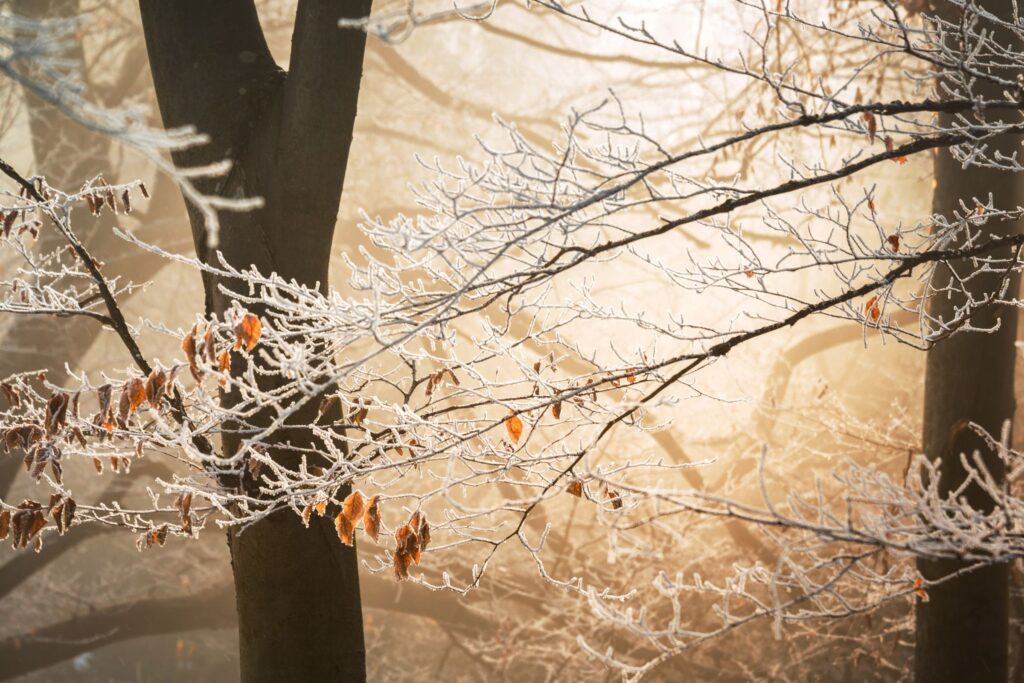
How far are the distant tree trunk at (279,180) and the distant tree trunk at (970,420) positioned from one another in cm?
273

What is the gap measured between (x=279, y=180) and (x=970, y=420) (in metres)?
3.20

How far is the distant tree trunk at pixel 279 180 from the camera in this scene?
2436mm

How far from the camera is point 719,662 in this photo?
8148 millimetres

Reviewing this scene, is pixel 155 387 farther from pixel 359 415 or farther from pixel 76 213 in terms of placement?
pixel 76 213

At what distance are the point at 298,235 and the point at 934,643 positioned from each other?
3391 millimetres

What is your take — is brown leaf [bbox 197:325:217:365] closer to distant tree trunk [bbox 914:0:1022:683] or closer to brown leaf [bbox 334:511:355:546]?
brown leaf [bbox 334:511:355:546]

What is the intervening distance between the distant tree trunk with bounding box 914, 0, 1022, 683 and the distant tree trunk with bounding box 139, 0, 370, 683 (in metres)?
2.73

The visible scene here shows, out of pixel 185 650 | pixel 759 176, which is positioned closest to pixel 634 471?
pixel 759 176

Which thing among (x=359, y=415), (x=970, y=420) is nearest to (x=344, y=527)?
(x=359, y=415)

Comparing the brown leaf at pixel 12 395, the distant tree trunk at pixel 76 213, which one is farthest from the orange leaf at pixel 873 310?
the distant tree trunk at pixel 76 213

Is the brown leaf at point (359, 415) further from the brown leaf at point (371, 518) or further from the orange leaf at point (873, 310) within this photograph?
the orange leaf at point (873, 310)

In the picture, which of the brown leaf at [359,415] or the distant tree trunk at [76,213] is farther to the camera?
the distant tree trunk at [76,213]

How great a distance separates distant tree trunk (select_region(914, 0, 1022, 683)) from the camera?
3.56 m

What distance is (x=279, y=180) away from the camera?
247 centimetres
